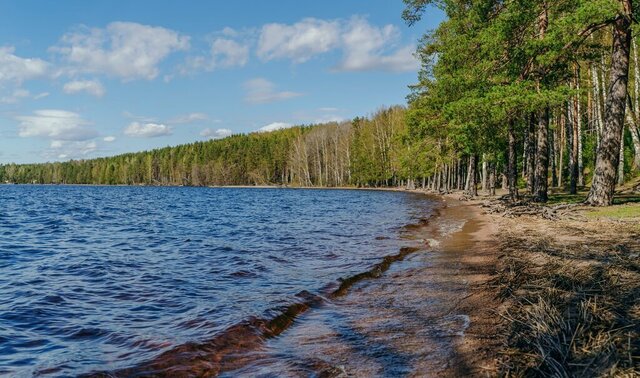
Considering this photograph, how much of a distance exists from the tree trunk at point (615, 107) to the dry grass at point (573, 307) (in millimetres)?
7388

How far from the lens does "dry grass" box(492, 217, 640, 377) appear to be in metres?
3.91

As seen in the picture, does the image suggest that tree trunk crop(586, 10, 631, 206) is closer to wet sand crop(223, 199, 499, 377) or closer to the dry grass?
the dry grass

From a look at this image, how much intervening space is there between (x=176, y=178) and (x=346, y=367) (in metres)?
160

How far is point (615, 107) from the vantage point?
55.5 feet

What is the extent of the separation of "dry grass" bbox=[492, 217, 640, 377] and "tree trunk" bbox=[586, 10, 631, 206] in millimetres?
7388

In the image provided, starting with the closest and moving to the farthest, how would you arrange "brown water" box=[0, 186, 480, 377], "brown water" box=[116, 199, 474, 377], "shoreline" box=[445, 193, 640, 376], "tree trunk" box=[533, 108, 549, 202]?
"shoreline" box=[445, 193, 640, 376], "brown water" box=[116, 199, 474, 377], "brown water" box=[0, 186, 480, 377], "tree trunk" box=[533, 108, 549, 202]

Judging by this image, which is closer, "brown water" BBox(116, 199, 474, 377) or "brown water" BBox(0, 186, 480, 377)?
"brown water" BBox(116, 199, 474, 377)

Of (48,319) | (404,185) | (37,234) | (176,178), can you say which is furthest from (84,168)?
(48,319)

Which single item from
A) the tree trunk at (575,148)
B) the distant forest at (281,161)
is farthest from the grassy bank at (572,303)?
the distant forest at (281,161)

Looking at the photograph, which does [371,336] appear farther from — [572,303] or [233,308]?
[233,308]

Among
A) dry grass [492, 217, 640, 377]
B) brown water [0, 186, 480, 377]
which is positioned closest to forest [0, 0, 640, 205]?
brown water [0, 186, 480, 377]

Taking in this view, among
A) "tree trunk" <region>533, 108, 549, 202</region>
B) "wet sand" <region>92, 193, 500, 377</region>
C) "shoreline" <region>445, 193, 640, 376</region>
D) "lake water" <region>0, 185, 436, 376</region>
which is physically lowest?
"lake water" <region>0, 185, 436, 376</region>

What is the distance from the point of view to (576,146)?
35.8 m

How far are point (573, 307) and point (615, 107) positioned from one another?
14990mm
